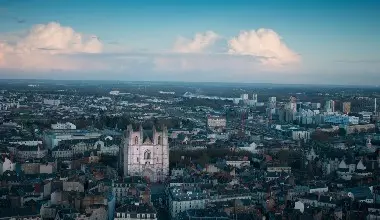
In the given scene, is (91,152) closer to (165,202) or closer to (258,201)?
(165,202)

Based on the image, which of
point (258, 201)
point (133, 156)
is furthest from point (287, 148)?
point (258, 201)

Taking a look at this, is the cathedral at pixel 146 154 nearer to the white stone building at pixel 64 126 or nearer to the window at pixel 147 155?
the window at pixel 147 155

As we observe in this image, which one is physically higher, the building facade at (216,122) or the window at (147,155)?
the window at (147,155)

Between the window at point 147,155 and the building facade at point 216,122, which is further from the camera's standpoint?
the building facade at point 216,122

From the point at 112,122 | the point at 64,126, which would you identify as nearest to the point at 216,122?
the point at 112,122

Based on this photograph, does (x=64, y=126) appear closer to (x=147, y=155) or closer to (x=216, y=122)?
(x=216, y=122)

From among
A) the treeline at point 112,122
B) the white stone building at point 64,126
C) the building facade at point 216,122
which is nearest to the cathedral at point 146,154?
the white stone building at point 64,126

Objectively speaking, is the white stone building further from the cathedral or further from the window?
the window

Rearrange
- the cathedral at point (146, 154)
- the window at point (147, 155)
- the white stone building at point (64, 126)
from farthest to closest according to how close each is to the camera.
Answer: the white stone building at point (64, 126) → the window at point (147, 155) → the cathedral at point (146, 154)
